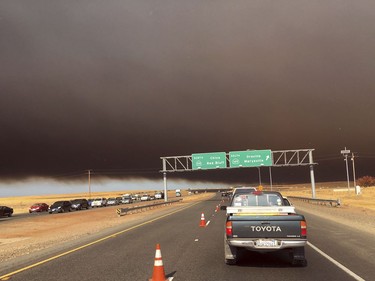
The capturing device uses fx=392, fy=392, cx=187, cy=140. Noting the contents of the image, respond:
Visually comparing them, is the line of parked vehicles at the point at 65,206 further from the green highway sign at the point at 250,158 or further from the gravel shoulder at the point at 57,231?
the green highway sign at the point at 250,158

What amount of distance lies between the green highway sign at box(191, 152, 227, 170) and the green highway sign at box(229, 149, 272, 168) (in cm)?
123

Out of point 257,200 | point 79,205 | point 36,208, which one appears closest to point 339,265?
point 257,200

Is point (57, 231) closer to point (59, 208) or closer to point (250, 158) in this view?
point (59, 208)

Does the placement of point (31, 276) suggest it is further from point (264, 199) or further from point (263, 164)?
point (263, 164)

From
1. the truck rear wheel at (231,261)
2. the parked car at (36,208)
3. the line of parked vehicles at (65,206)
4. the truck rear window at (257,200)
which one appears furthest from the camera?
the parked car at (36,208)

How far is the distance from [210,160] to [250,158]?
6018 millimetres

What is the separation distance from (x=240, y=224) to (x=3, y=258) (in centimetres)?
821

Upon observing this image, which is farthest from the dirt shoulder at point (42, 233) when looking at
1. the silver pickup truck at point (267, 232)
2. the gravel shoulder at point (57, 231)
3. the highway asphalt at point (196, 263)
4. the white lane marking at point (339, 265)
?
the white lane marking at point (339, 265)

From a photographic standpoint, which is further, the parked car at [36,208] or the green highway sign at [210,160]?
the parked car at [36,208]

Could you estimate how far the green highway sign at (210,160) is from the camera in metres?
59.3

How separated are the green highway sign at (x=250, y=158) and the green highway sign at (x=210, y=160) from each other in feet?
4.05

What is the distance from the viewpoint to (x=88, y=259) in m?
11.1

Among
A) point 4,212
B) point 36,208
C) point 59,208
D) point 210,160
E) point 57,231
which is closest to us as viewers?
point 57,231

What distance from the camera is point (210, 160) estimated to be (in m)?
59.6
